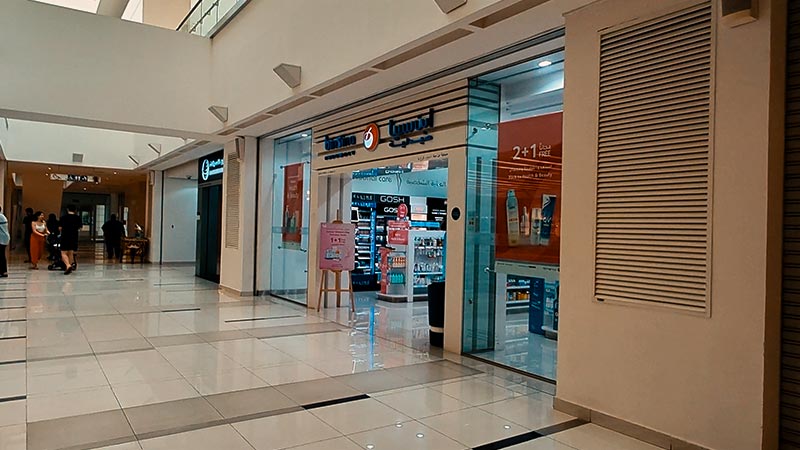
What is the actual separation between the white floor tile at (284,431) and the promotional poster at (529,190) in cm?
255

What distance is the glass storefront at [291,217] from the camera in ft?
31.7

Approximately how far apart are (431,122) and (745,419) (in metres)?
4.34

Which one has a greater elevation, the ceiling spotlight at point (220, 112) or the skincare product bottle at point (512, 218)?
the ceiling spotlight at point (220, 112)

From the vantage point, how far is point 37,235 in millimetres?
14422

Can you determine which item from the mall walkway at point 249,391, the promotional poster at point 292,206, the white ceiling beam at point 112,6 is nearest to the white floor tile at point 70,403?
the mall walkway at point 249,391

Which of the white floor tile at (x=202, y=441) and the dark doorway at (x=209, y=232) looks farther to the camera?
the dark doorway at (x=209, y=232)

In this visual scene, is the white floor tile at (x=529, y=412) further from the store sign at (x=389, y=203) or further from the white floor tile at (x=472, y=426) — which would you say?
the store sign at (x=389, y=203)

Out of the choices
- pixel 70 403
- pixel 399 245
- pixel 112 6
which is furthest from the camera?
pixel 112 6

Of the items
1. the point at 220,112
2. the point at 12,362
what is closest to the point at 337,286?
the point at 220,112

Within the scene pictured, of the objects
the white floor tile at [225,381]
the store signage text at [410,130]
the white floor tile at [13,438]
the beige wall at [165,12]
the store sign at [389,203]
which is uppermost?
the beige wall at [165,12]

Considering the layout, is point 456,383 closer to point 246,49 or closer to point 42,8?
point 246,49

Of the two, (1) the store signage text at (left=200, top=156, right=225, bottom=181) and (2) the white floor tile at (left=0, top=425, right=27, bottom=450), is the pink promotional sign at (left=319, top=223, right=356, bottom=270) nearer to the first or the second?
(1) the store signage text at (left=200, top=156, right=225, bottom=181)

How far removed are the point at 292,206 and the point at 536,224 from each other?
5887 millimetres

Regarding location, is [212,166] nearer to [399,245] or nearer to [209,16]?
[209,16]
